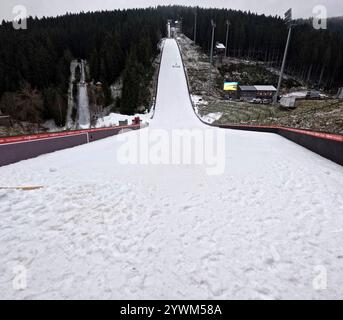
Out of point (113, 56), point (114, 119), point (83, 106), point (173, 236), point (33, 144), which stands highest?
point (113, 56)

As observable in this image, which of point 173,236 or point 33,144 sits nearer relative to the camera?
point 173,236

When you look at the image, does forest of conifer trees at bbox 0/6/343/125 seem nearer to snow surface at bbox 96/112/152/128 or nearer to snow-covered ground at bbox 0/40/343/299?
snow surface at bbox 96/112/152/128

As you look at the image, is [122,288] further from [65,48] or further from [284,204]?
[65,48]

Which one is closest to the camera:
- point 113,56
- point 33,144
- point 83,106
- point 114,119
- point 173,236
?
point 173,236

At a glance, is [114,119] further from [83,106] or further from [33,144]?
[33,144]

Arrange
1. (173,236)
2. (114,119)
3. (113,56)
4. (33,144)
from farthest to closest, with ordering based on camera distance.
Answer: (113,56)
(114,119)
(33,144)
(173,236)

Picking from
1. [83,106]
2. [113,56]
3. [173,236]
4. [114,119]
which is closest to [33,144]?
[173,236]

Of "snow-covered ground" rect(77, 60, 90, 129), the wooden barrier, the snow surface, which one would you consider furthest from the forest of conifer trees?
the wooden barrier
